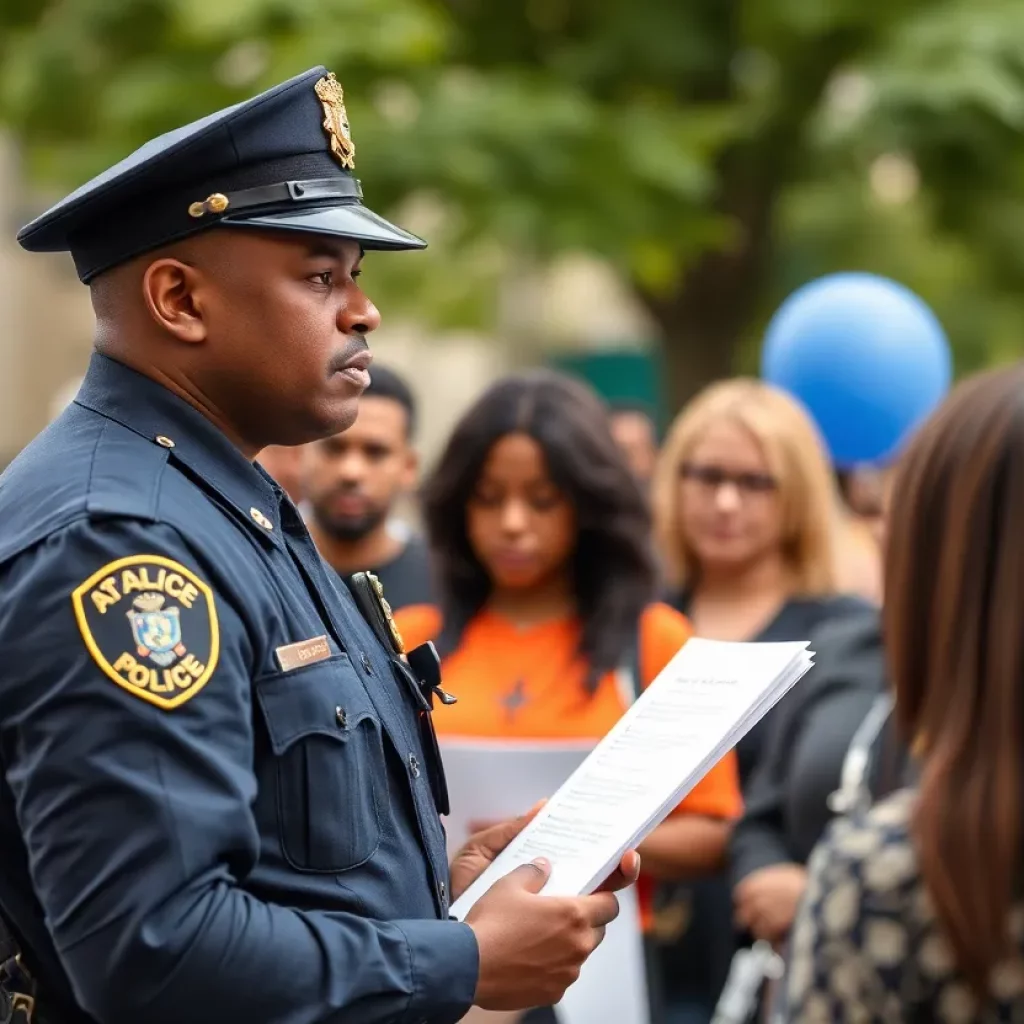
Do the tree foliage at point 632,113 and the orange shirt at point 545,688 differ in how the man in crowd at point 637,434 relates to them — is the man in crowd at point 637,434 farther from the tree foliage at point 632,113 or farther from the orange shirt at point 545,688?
the orange shirt at point 545,688

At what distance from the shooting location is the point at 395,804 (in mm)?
2172

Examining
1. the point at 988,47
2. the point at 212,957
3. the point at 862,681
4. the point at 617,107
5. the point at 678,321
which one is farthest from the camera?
the point at 678,321

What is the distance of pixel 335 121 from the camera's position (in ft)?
7.54

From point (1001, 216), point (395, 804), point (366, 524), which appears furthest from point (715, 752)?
point (1001, 216)

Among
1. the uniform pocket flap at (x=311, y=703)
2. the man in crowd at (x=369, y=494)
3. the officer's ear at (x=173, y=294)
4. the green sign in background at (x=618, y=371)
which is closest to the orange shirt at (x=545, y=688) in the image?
the man in crowd at (x=369, y=494)

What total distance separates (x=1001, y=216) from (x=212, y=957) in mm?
9112

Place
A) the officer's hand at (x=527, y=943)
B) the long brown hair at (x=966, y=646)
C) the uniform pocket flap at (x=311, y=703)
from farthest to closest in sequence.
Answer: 1. the officer's hand at (x=527, y=943)
2. the uniform pocket flap at (x=311, y=703)
3. the long brown hair at (x=966, y=646)

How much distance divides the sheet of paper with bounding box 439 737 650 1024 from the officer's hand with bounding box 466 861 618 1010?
4.42 feet

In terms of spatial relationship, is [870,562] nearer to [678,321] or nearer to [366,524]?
[366,524]

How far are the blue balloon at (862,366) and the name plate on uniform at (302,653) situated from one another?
404 centimetres

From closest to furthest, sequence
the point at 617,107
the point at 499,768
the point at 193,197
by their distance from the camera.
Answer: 1. the point at 193,197
2. the point at 499,768
3. the point at 617,107

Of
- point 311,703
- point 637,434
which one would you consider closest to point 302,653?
point 311,703

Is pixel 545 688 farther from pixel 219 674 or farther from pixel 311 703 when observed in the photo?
pixel 219 674

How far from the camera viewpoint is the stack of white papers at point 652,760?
2.22 m
